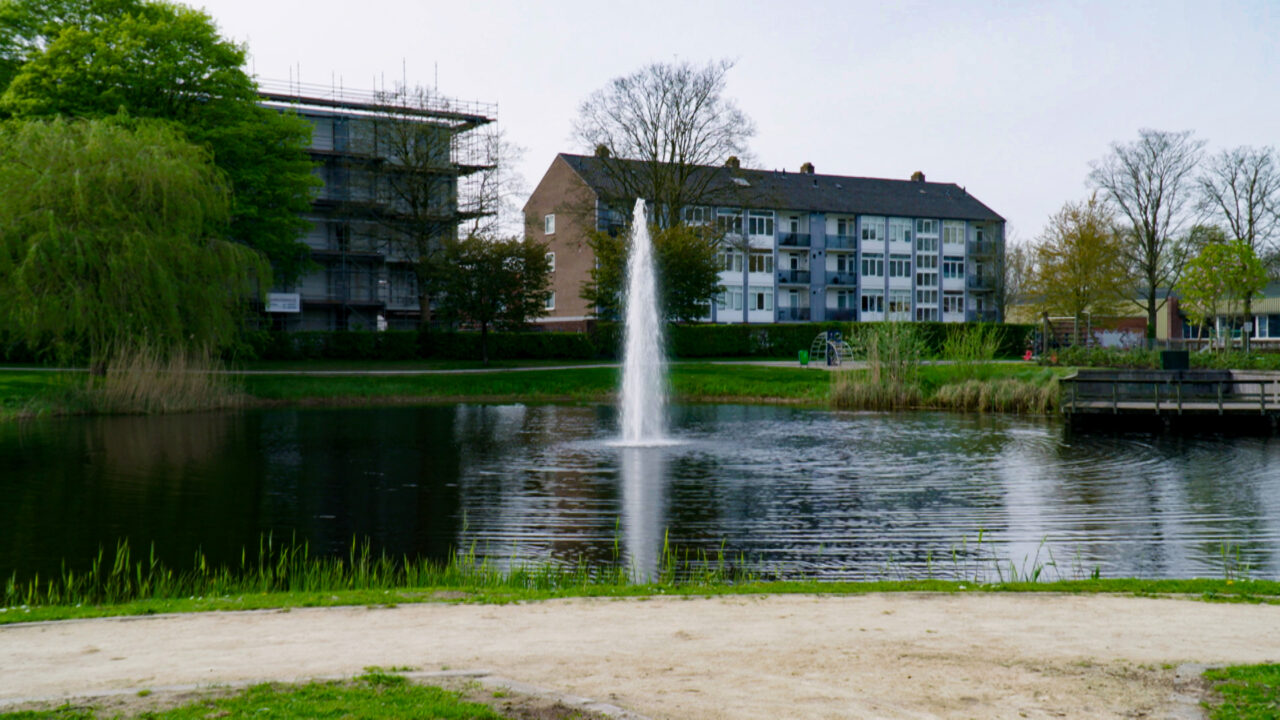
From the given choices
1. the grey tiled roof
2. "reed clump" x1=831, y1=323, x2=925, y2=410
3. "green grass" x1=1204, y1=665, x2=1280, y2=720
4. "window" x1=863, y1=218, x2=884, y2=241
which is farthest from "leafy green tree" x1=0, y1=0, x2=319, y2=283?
"window" x1=863, y1=218, x2=884, y2=241

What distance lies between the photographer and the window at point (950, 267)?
3243 inches

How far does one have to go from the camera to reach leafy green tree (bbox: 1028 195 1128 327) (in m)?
Answer: 54.6

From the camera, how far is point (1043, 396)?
2941 centimetres

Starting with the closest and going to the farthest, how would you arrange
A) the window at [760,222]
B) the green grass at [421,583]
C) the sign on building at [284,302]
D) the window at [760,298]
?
the green grass at [421,583] → the sign on building at [284,302] → the window at [760,222] → the window at [760,298]

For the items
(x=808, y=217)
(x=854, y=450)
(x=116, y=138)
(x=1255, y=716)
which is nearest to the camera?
(x=1255, y=716)

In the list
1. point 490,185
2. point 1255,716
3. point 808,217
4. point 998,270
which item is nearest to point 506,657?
point 1255,716

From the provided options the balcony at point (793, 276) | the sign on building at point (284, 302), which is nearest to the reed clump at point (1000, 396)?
the sign on building at point (284, 302)

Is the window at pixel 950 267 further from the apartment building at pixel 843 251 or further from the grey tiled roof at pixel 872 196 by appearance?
the grey tiled roof at pixel 872 196

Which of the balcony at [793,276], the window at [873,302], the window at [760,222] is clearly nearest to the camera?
the window at [760,222]

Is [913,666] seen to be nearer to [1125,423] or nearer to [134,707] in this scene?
[134,707]

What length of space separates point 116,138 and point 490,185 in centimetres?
3048

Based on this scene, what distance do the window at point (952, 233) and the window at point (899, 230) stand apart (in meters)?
3.23

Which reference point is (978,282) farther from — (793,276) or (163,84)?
(163,84)

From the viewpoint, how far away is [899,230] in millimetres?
80812
